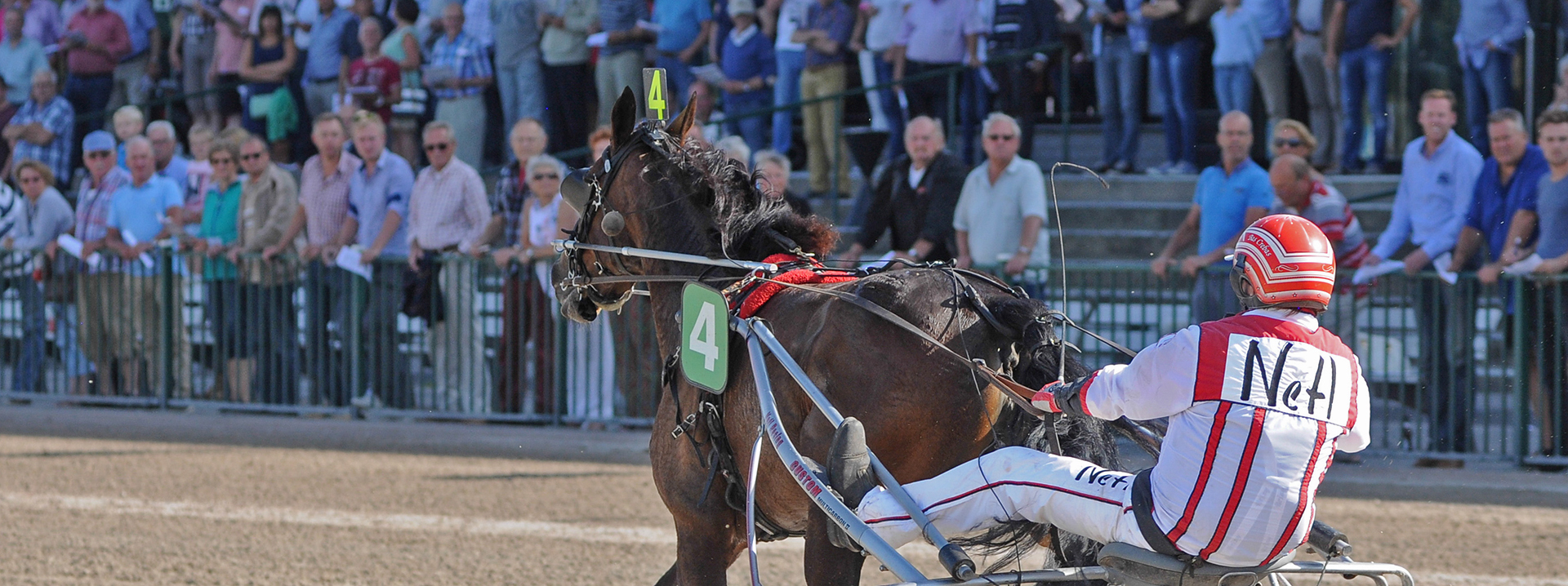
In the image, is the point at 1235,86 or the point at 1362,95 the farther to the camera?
the point at 1235,86

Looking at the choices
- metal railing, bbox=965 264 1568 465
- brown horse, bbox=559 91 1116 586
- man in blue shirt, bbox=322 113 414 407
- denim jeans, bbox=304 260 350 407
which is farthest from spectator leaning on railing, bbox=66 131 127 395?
brown horse, bbox=559 91 1116 586

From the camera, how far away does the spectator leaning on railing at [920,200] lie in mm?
9414

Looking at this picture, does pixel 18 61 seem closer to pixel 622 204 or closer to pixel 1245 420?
pixel 622 204

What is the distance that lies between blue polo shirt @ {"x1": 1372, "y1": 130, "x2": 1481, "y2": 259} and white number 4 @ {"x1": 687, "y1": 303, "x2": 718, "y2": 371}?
17.5 feet

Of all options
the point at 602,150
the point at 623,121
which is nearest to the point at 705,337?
the point at 623,121

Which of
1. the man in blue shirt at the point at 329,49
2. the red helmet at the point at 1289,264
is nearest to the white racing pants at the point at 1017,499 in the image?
the red helmet at the point at 1289,264

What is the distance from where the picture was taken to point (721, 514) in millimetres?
4500

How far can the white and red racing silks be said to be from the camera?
3395 mm

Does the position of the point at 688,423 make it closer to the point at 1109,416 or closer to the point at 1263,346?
the point at 1109,416

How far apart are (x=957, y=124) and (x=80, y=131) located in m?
9.57

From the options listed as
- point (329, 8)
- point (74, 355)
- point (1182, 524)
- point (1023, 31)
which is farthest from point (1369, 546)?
point (329, 8)

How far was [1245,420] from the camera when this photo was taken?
3396 millimetres

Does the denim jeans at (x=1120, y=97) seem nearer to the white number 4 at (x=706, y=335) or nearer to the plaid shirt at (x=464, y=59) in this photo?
the plaid shirt at (x=464, y=59)

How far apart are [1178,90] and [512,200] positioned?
4.72 metres
